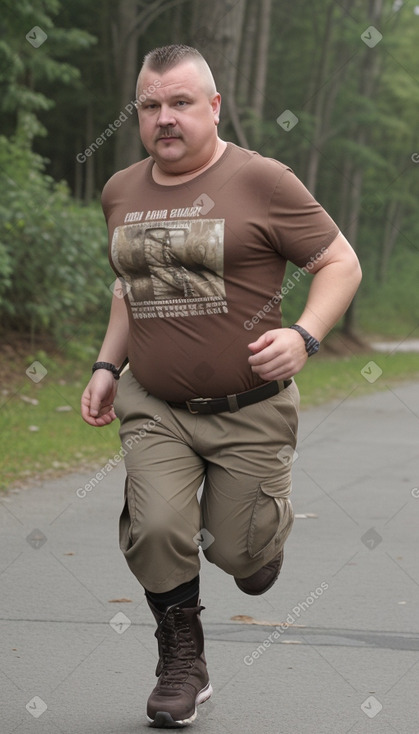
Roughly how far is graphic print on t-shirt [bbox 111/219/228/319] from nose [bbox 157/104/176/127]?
0.93 feet

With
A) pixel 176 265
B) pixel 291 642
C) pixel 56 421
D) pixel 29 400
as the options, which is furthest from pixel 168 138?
pixel 29 400

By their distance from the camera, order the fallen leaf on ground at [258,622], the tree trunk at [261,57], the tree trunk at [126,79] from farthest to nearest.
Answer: the tree trunk at [261,57], the tree trunk at [126,79], the fallen leaf on ground at [258,622]

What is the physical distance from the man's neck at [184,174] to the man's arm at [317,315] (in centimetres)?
44

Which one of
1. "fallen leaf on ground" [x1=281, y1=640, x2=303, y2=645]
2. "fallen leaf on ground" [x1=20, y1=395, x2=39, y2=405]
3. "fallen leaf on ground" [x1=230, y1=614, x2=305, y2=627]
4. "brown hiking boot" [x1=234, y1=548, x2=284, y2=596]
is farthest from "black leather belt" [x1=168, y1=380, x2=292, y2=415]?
"fallen leaf on ground" [x1=20, y1=395, x2=39, y2=405]

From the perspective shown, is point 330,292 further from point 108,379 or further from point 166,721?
point 166,721

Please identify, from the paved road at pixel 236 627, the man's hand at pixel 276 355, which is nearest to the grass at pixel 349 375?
the paved road at pixel 236 627

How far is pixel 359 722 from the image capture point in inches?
163

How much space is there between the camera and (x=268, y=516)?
3975 mm

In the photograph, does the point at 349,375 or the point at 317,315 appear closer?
the point at 317,315

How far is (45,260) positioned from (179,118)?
11.6 m

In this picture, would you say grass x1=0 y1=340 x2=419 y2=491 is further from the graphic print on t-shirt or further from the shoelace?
the graphic print on t-shirt

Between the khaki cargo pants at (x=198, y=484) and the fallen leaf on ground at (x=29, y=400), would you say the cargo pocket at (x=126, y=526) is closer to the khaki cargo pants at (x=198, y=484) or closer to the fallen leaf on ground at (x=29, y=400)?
the khaki cargo pants at (x=198, y=484)

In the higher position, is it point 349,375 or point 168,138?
point 168,138

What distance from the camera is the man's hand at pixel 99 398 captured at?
4211 mm
